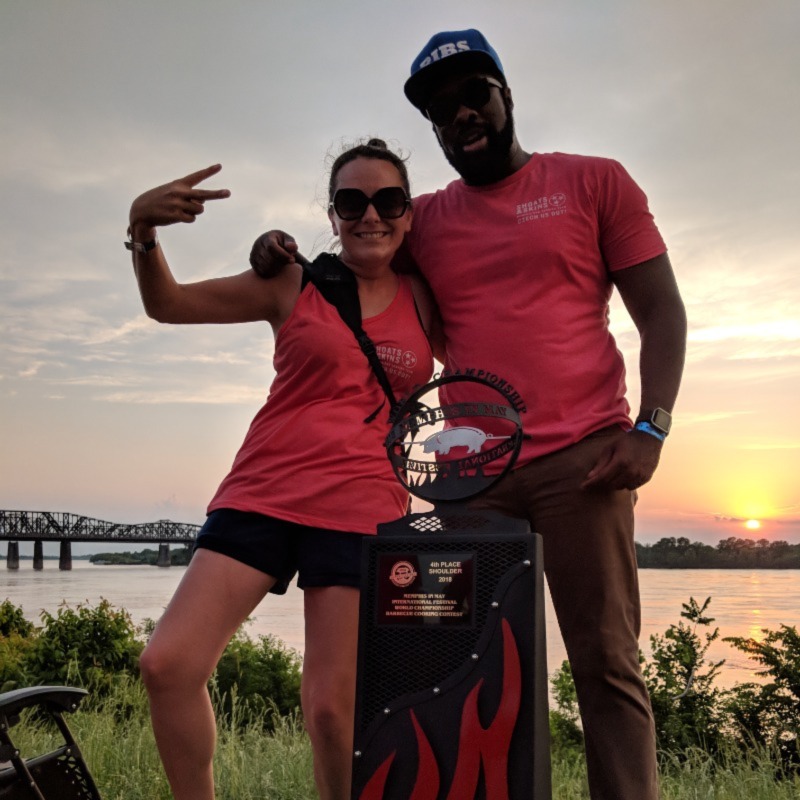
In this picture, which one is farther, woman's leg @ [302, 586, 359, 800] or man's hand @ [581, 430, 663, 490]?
woman's leg @ [302, 586, 359, 800]

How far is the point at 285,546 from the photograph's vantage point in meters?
2.57

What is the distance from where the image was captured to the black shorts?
252 centimetres

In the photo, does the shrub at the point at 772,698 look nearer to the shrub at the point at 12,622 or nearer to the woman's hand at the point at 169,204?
the woman's hand at the point at 169,204

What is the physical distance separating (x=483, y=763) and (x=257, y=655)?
4892 millimetres

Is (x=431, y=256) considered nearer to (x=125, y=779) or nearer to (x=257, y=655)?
(x=125, y=779)

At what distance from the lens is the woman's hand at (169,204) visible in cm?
254

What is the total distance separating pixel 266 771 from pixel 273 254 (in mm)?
2515

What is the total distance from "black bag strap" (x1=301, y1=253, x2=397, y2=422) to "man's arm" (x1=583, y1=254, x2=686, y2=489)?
643mm

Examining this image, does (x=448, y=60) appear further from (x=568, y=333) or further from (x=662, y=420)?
(x=662, y=420)

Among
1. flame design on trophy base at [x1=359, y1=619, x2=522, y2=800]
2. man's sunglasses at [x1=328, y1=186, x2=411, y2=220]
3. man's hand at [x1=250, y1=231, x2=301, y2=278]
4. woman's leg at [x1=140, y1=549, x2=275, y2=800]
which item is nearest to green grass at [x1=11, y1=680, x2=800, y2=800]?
woman's leg at [x1=140, y1=549, x2=275, y2=800]

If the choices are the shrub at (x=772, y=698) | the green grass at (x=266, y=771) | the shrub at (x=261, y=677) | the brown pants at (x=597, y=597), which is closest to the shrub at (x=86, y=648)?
the shrub at (x=261, y=677)

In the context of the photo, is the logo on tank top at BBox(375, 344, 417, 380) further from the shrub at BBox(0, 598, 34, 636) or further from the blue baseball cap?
the shrub at BBox(0, 598, 34, 636)

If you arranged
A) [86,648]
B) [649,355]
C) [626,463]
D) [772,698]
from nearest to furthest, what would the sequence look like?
[626,463] → [649,355] → [772,698] → [86,648]

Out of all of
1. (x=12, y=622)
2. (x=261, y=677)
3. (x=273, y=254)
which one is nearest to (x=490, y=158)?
(x=273, y=254)
